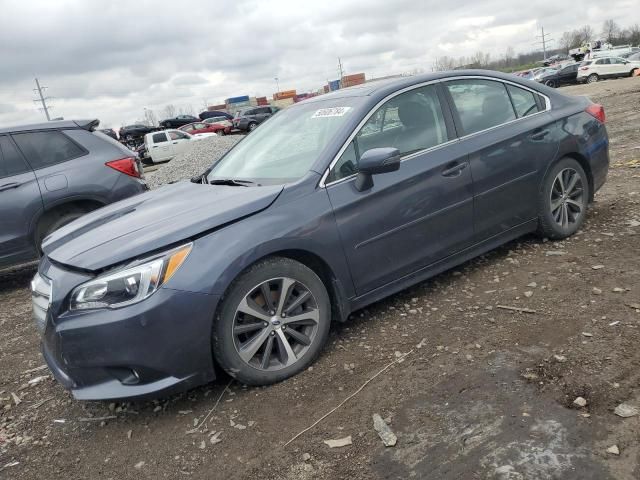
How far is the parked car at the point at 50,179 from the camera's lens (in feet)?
19.2

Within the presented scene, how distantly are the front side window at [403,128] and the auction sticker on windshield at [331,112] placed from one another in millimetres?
221

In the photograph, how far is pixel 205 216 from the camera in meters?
3.06

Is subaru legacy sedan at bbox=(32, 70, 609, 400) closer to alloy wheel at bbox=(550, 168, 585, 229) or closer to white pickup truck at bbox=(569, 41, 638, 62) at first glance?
alloy wheel at bbox=(550, 168, 585, 229)

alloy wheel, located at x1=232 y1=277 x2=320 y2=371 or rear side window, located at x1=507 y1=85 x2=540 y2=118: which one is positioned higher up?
rear side window, located at x1=507 y1=85 x2=540 y2=118

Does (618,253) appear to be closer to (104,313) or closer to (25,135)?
(104,313)

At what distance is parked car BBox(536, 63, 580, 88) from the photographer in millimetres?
40562

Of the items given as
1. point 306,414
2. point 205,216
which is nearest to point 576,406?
point 306,414

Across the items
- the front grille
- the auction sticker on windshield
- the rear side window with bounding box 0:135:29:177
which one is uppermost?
the rear side window with bounding box 0:135:29:177

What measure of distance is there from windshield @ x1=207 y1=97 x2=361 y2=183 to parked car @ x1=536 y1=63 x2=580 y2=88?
41366 mm

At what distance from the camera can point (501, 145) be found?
4.20m

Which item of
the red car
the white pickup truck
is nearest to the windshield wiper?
the red car

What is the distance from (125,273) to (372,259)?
1.55 meters

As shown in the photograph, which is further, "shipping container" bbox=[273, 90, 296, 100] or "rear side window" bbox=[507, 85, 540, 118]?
"shipping container" bbox=[273, 90, 296, 100]

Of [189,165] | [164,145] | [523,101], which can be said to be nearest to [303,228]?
[523,101]
